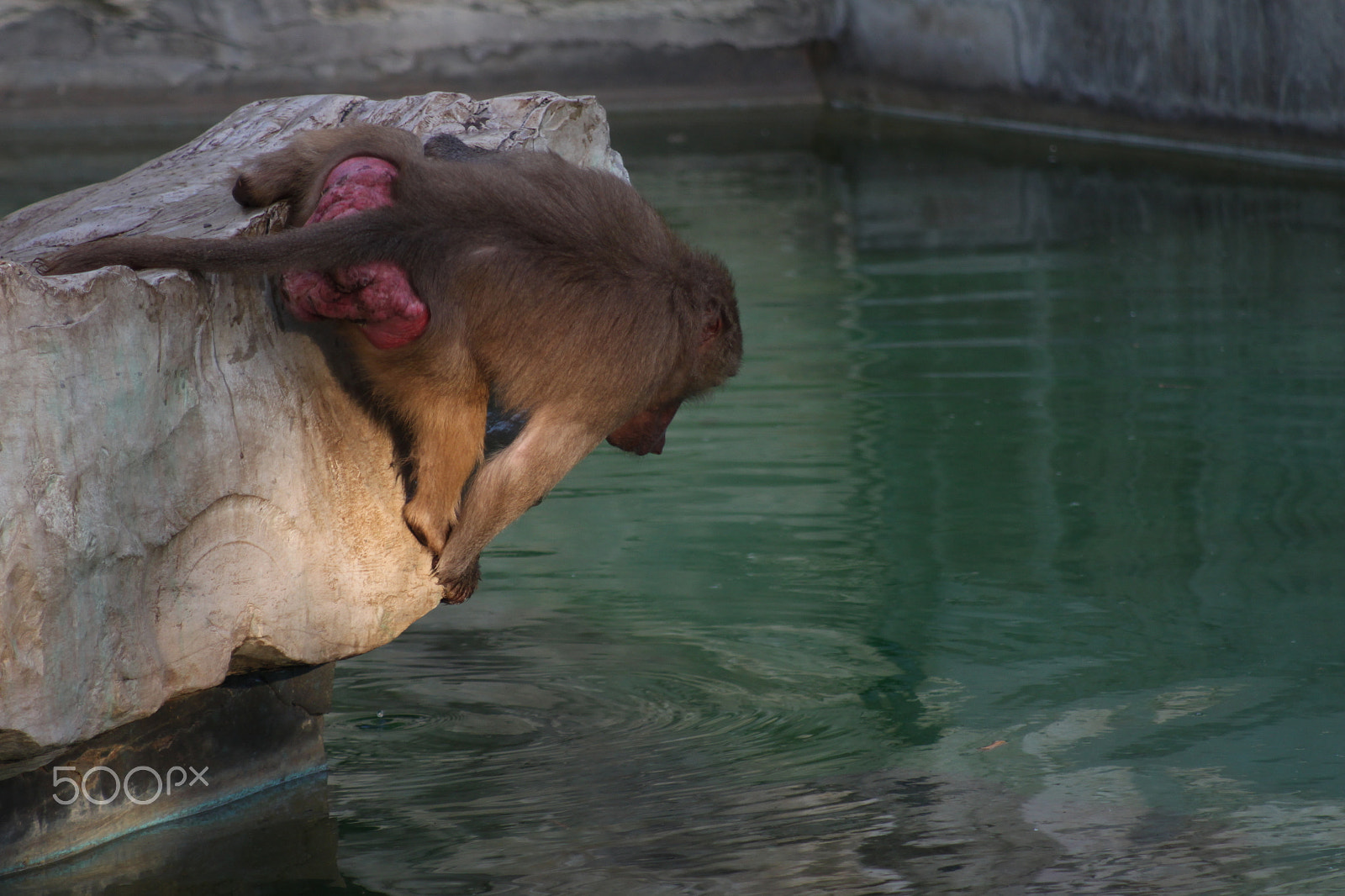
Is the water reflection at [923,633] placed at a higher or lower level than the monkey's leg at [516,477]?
lower

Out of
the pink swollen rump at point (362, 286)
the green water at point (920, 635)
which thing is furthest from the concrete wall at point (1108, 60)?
the pink swollen rump at point (362, 286)

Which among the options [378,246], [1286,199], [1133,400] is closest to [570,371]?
[378,246]

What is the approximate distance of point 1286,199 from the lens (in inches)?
340

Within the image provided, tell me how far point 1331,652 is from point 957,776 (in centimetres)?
113

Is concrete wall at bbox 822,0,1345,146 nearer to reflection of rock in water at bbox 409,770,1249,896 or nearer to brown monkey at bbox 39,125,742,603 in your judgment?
reflection of rock in water at bbox 409,770,1249,896

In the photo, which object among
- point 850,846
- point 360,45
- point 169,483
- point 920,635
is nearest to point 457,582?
point 169,483

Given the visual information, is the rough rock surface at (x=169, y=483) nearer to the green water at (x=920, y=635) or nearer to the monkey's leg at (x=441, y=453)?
the monkey's leg at (x=441, y=453)

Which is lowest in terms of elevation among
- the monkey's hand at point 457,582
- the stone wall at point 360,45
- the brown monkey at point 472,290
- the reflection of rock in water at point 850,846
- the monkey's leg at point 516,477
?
the reflection of rock in water at point 850,846

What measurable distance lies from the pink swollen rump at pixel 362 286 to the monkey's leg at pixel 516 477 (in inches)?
10.0

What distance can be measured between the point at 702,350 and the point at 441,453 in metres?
0.51

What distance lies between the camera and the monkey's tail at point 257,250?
7.82ft

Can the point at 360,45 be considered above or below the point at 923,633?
above

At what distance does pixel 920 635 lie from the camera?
3.94 metres

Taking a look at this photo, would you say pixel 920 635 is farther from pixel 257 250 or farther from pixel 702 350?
pixel 257 250
